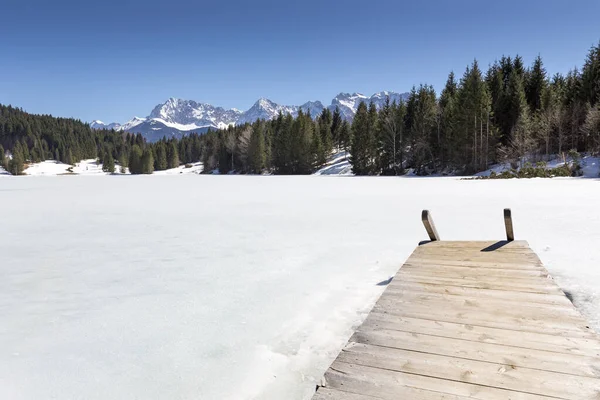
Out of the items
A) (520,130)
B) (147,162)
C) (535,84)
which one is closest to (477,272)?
(520,130)

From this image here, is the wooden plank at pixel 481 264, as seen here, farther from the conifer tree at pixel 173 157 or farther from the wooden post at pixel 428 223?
the conifer tree at pixel 173 157

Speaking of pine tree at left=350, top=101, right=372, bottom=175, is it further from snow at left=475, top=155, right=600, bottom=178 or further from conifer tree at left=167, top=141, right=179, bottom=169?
conifer tree at left=167, top=141, right=179, bottom=169

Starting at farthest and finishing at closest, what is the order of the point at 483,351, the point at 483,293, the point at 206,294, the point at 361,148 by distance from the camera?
the point at 361,148
the point at 206,294
the point at 483,293
the point at 483,351

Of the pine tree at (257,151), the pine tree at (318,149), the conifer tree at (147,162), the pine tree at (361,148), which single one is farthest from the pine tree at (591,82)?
the conifer tree at (147,162)

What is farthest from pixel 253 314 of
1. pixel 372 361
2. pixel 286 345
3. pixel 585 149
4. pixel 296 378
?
pixel 585 149

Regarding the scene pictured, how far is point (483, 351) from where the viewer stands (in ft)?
7.54

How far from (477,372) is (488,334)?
23.3 inches

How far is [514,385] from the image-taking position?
1921 mm

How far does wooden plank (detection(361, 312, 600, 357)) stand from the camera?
2.27 metres

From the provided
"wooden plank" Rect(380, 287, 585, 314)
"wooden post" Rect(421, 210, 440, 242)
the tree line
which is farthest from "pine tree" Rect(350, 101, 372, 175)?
"wooden plank" Rect(380, 287, 585, 314)

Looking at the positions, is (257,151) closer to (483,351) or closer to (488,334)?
(488,334)

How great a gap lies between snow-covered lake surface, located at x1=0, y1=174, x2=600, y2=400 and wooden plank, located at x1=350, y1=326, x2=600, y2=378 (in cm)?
71

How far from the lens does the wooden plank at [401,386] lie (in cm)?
183

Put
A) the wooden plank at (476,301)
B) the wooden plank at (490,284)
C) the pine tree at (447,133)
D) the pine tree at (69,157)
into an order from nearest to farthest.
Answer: the wooden plank at (476,301), the wooden plank at (490,284), the pine tree at (447,133), the pine tree at (69,157)
